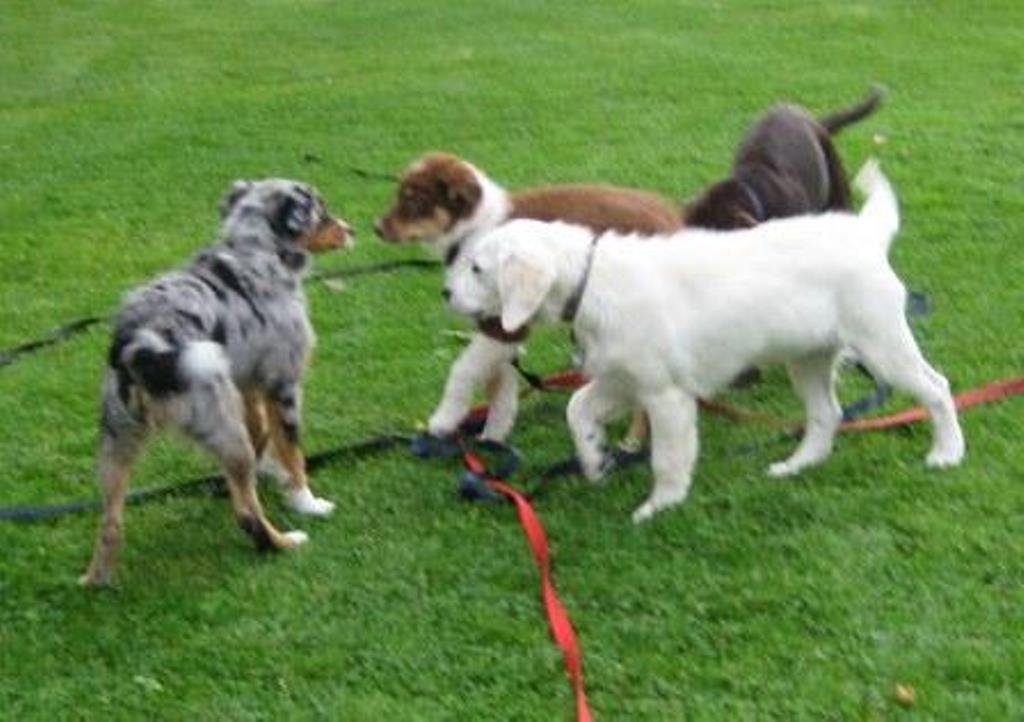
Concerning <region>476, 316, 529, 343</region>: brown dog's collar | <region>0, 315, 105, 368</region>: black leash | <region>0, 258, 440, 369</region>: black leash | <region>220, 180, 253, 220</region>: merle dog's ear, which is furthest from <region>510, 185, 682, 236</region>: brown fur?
<region>0, 315, 105, 368</region>: black leash

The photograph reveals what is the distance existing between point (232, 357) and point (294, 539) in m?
0.68

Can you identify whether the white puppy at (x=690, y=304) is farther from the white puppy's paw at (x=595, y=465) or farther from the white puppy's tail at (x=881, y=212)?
the white puppy's paw at (x=595, y=465)

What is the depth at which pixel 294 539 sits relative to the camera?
571cm

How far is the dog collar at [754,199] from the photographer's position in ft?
22.4

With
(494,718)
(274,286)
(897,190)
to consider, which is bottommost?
(897,190)

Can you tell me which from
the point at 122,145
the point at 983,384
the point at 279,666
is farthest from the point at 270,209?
the point at 122,145

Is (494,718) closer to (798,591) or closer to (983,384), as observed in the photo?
(798,591)

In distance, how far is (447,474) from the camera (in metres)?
6.25

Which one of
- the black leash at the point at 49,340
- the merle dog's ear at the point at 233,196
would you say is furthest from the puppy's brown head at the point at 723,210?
the black leash at the point at 49,340

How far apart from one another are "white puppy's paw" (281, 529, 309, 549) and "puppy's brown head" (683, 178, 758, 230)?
2124mm

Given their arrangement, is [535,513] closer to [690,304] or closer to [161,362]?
[690,304]

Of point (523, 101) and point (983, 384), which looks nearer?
point (983, 384)

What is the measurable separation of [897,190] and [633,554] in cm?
494

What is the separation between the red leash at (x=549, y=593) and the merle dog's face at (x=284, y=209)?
1.04 metres
